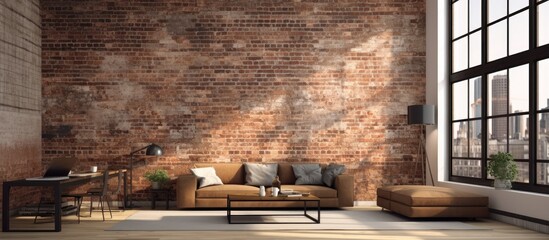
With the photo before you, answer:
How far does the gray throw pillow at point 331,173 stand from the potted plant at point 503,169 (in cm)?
280

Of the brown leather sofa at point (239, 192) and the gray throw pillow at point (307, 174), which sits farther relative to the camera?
the gray throw pillow at point (307, 174)

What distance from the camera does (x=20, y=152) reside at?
10805mm

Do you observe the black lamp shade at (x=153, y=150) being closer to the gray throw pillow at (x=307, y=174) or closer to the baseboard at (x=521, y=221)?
the gray throw pillow at (x=307, y=174)

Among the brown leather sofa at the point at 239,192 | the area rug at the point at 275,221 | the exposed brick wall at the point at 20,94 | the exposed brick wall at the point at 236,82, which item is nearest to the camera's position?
the area rug at the point at 275,221

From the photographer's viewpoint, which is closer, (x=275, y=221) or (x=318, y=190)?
(x=275, y=221)

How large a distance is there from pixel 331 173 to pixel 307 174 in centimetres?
44

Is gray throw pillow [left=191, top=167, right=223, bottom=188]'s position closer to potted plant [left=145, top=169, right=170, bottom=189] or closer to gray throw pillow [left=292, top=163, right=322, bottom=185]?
potted plant [left=145, top=169, right=170, bottom=189]

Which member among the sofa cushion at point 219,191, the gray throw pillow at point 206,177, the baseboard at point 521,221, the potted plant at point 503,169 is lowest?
the baseboard at point 521,221

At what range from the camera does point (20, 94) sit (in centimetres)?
1084

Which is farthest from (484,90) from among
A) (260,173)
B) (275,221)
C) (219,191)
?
(219,191)

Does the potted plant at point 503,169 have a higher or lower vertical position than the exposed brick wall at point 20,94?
lower

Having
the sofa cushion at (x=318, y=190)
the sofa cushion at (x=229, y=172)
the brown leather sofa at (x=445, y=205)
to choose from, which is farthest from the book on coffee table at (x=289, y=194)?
the sofa cushion at (x=229, y=172)

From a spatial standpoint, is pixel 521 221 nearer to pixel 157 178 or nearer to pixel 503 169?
pixel 503 169

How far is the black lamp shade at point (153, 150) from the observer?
1152 cm
